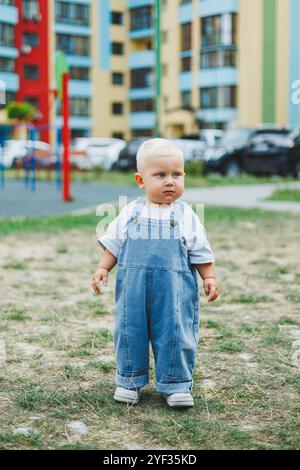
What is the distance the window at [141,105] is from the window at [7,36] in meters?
21.7

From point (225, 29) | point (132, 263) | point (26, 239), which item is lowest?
point (26, 239)

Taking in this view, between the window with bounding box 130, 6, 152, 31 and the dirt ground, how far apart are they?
1591 inches

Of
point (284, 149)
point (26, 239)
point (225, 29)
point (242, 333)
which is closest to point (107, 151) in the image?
point (284, 149)

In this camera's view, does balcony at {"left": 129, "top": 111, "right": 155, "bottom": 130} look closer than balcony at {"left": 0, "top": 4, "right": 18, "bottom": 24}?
No

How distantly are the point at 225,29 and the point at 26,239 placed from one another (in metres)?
26.9

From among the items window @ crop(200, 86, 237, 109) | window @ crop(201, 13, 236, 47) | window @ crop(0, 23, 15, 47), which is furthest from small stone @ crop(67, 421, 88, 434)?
window @ crop(200, 86, 237, 109)

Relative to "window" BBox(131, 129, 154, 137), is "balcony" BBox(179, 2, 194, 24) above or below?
above

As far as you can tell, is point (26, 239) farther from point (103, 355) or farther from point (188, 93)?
point (188, 93)

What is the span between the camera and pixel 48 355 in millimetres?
3592

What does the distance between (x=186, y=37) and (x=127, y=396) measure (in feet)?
120

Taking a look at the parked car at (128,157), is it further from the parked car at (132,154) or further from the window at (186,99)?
the window at (186,99)

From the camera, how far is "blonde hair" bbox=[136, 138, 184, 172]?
2.86m

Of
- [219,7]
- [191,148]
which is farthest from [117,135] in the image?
[191,148]

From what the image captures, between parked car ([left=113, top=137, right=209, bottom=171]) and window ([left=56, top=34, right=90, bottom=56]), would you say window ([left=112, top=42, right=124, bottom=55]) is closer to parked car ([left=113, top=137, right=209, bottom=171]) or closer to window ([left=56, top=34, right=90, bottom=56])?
window ([left=56, top=34, right=90, bottom=56])
